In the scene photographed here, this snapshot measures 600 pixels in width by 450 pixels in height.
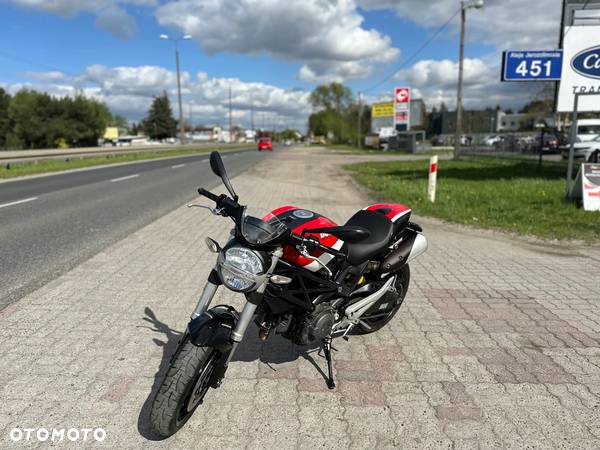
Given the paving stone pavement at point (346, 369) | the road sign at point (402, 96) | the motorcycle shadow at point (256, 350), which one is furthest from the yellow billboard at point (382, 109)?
the motorcycle shadow at point (256, 350)

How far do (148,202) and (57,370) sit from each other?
769 centimetres

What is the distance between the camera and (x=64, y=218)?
8039mm

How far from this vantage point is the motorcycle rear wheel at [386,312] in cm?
331

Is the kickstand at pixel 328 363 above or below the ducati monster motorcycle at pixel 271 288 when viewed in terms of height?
below

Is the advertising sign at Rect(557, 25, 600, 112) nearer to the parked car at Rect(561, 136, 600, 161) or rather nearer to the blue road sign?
the blue road sign

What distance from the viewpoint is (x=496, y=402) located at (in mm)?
2607

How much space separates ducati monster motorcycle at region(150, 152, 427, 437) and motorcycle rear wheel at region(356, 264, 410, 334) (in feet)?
0.66

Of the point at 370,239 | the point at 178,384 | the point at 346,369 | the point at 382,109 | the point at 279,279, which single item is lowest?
the point at 346,369

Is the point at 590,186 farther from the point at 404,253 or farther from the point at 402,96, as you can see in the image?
the point at 402,96

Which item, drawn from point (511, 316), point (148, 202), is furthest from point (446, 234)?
point (148, 202)

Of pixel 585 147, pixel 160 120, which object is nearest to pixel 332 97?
pixel 160 120

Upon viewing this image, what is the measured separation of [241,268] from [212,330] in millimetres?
416

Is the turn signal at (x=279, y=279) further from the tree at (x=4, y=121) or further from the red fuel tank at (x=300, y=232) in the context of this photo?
the tree at (x=4, y=121)

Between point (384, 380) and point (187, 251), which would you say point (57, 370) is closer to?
point (384, 380)
